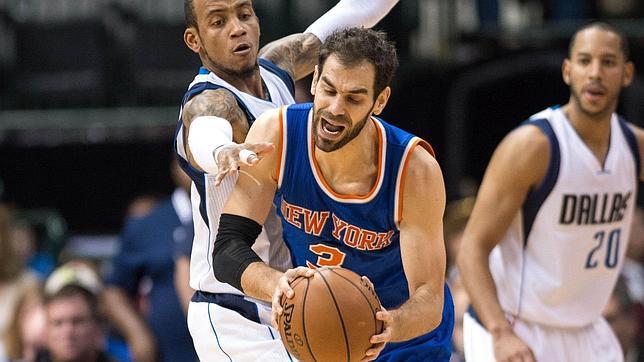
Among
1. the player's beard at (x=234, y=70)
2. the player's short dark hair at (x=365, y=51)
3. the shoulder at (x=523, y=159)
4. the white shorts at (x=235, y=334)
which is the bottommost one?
the white shorts at (x=235, y=334)

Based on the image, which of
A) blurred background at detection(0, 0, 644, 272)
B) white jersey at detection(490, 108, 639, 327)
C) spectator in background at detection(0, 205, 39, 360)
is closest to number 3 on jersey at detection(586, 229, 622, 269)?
white jersey at detection(490, 108, 639, 327)

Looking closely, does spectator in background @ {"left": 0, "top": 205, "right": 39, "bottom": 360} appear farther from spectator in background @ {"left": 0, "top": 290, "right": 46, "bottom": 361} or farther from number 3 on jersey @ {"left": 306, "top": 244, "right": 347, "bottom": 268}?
number 3 on jersey @ {"left": 306, "top": 244, "right": 347, "bottom": 268}

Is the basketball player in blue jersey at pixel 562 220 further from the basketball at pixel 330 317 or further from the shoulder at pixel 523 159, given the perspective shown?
the basketball at pixel 330 317

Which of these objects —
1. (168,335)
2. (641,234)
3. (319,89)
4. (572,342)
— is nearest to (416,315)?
(319,89)

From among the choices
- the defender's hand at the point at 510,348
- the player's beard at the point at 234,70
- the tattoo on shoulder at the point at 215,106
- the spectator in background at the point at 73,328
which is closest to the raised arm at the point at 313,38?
the player's beard at the point at 234,70

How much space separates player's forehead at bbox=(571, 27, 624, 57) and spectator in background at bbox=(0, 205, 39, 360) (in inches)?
171

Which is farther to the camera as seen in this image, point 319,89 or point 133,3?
point 133,3

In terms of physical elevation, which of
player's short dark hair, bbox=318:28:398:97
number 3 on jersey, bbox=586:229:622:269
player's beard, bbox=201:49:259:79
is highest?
player's short dark hair, bbox=318:28:398:97

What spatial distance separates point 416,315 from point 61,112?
24.4ft

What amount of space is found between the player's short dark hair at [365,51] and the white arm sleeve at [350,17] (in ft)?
3.58

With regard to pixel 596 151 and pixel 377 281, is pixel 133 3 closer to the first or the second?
pixel 596 151

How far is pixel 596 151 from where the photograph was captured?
6.83 metres

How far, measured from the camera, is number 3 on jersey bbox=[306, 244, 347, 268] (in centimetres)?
543

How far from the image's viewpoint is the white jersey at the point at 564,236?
670 centimetres
